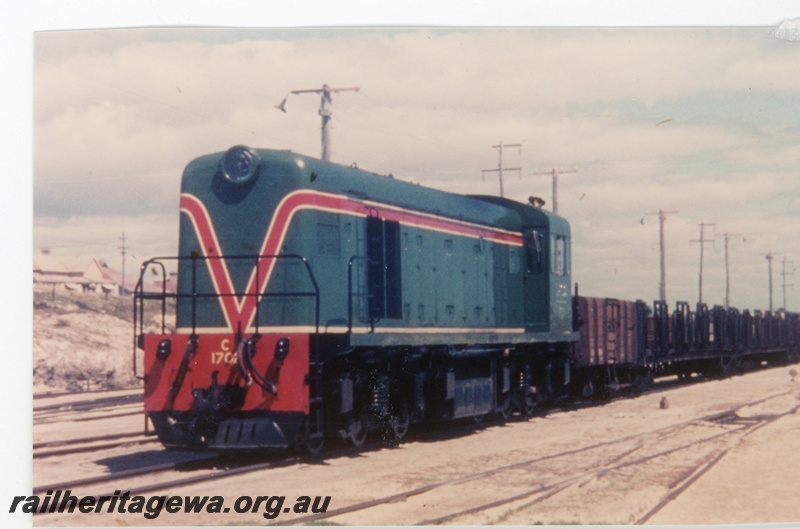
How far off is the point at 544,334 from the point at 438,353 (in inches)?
146

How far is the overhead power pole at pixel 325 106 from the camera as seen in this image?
37.2 ft

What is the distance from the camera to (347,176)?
11.6 metres

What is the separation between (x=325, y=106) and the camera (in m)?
13.1

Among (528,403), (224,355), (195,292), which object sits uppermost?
(195,292)

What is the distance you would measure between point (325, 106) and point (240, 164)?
8.37 ft

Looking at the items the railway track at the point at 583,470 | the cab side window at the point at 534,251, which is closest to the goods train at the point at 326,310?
the cab side window at the point at 534,251

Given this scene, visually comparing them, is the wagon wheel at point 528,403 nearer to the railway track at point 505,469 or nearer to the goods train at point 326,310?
the goods train at point 326,310

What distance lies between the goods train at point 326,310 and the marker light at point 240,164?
0.04 ft

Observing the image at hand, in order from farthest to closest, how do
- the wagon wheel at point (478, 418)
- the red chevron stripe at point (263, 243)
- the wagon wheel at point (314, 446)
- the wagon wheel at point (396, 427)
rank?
the wagon wheel at point (478, 418) → the wagon wheel at point (396, 427) → the red chevron stripe at point (263, 243) → the wagon wheel at point (314, 446)

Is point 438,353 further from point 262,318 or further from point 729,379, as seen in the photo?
point 729,379

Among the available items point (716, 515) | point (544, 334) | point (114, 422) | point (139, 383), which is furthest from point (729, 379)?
point (716, 515)

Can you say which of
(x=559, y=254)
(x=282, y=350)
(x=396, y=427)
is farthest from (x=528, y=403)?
(x=282, y=350)
